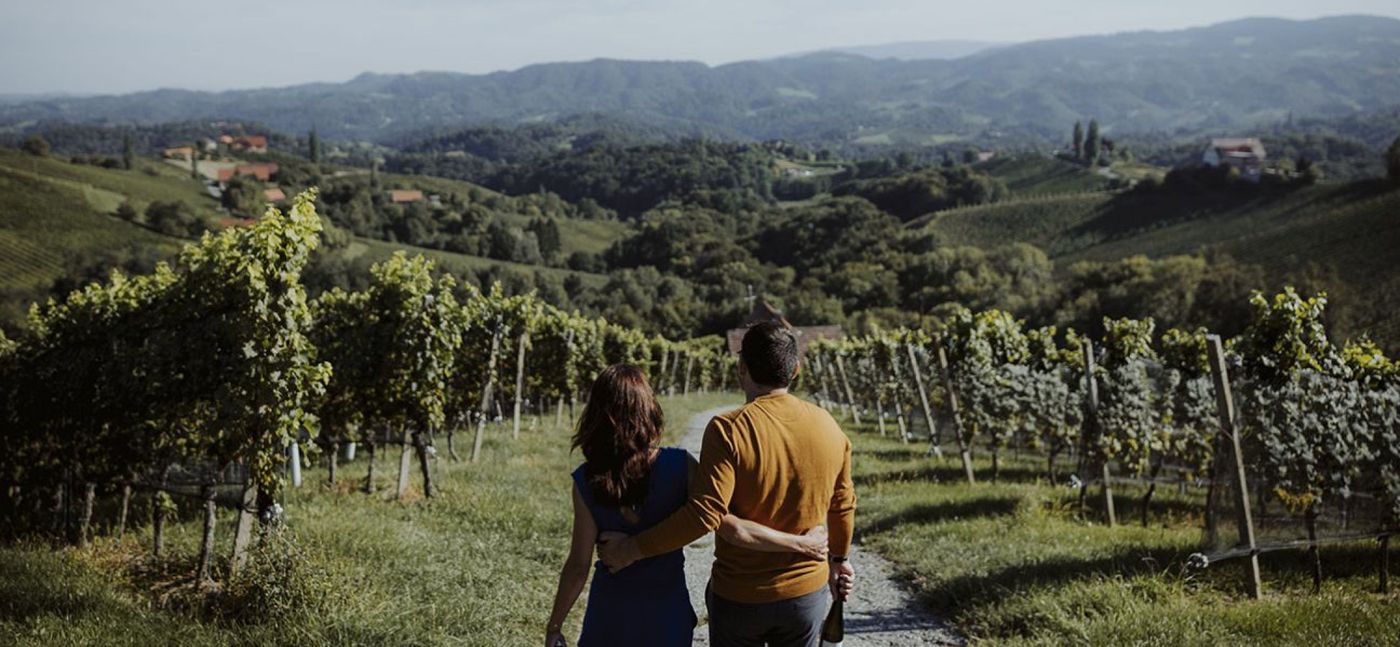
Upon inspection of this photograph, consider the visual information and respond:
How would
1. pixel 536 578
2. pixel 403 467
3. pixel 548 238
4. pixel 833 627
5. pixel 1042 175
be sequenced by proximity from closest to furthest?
pixel 833 627 → pixel 536 578 → pixel 403 467 → pixel 548 238 → pixel 1042 175

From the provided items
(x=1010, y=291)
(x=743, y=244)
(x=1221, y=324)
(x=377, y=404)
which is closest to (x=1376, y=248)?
(x=1221, y=324)

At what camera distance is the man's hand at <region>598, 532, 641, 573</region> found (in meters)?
3.23

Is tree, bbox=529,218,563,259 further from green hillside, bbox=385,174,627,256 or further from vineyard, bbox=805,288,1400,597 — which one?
vineyard, bbox=805,288,1400,597

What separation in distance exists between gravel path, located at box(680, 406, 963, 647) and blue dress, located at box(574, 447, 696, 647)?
3.11 m

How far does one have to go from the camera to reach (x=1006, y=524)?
8.95m

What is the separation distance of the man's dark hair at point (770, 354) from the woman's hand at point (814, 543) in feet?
1.98

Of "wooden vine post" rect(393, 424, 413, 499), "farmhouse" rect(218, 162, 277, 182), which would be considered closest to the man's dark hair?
"wooden vine post" rect(393, 424, 413, 499)

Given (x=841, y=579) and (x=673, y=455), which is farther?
(x=841, y=579)

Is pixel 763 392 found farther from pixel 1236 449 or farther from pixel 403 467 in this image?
pixel 403 467

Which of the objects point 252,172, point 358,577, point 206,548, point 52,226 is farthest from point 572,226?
point 358,577

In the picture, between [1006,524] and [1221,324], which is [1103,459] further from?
[1221,324]

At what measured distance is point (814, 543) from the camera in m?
3.42

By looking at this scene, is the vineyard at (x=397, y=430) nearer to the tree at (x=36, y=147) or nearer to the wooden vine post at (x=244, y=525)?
the wooden vine post at (x=244, y=525)

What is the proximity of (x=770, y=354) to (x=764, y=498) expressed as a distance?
0.57 metres
